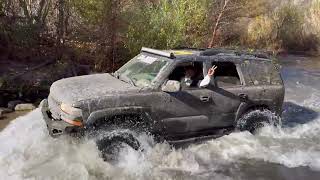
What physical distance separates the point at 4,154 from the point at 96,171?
176 cm

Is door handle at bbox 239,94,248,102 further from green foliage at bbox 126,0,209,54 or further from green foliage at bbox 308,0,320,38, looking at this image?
green foliage at bbox 308,0,320,38

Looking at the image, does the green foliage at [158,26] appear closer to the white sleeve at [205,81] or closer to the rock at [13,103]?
the rock at [13,103]

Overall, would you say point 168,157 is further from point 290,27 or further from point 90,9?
point 290,27

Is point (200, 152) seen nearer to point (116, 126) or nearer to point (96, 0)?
point (116, 126)

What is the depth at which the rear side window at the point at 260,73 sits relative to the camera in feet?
28.9

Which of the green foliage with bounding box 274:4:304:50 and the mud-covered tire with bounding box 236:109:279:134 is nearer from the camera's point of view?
the mud-covered tire with bounding box 236:109:279:134

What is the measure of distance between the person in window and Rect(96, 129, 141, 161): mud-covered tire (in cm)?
141

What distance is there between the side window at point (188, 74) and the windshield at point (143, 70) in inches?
10.4

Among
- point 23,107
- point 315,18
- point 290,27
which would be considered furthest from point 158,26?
point 315,18

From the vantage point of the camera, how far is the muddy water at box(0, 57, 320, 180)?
287 inches

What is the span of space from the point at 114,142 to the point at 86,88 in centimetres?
103

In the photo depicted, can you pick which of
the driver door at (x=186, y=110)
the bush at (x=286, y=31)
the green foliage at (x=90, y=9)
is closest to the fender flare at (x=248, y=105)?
the driver door at (x=186, y=110)

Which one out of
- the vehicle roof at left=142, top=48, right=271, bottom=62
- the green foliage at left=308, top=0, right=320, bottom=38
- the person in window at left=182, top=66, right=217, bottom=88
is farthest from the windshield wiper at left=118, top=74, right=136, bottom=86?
the green foliage at left=308, top=0, right=320, bottom=38

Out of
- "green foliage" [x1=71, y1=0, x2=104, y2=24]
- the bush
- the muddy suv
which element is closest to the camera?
the muddy suv
